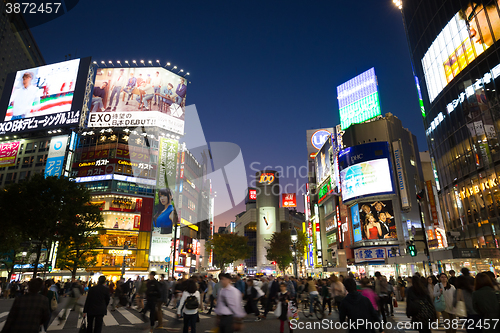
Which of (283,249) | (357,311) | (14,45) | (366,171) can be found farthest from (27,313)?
(14,45)

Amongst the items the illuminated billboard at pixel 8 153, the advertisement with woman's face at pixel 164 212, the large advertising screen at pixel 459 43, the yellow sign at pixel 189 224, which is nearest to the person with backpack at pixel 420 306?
the large advertising screen at pixel 459 43

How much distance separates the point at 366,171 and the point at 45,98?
5816 centimetres

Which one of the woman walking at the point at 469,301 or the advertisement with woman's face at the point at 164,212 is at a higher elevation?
the advertisement with woman's face at the point at 164,212

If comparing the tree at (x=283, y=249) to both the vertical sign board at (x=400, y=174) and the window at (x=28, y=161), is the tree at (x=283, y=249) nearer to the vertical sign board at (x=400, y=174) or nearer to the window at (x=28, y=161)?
the vertical sign board at (x=400, y=174)

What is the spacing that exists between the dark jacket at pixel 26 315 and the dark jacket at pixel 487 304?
7563 millimetres

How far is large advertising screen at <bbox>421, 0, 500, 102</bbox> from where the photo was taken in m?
27.6

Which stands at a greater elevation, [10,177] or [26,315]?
[10,177]

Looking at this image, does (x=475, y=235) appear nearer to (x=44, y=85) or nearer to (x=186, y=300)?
(x=186, y=300)

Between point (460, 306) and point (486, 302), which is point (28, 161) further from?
point (486, 302)

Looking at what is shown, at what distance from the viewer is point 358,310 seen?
5.00 metres

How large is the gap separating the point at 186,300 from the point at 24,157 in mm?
68259

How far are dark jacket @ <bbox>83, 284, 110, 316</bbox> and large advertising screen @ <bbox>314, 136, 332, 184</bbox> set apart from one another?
50.9 meters

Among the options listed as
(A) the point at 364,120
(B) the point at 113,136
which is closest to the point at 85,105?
(B) the point at 113,136

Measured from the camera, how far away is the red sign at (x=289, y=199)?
9047 cm
